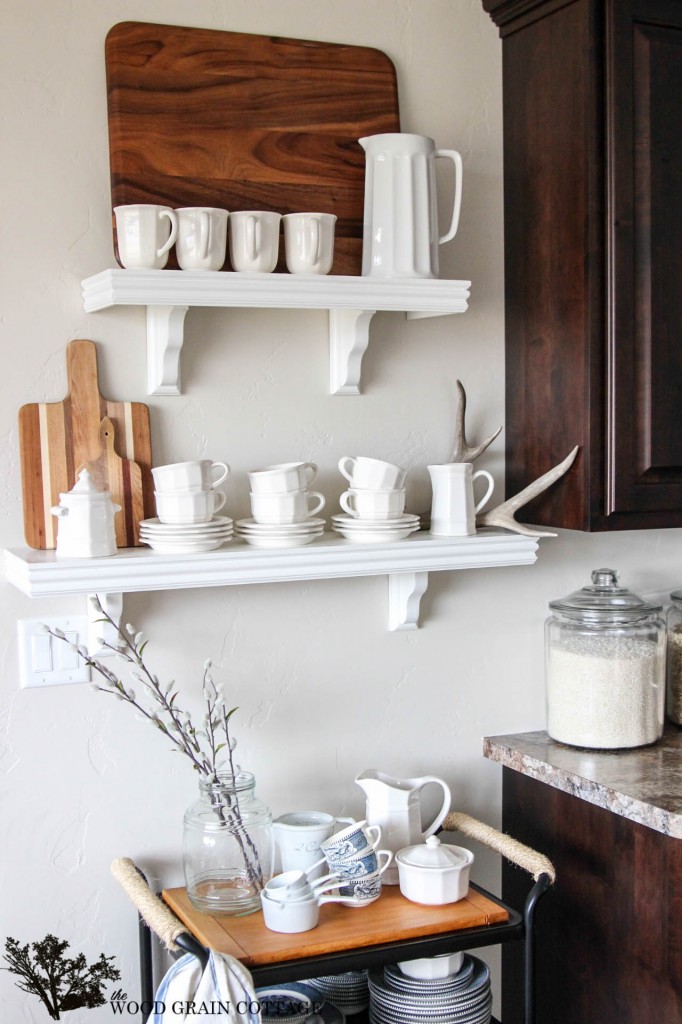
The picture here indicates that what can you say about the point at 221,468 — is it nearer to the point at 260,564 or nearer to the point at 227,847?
the point at 260,564

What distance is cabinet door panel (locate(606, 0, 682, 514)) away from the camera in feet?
5.50

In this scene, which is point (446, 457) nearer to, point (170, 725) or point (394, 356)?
point (394, 356)

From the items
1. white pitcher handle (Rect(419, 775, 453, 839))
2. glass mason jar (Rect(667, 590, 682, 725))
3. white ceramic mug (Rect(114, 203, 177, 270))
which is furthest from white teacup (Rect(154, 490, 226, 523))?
glass mason jar (Rect(667, 590, 682, 725))

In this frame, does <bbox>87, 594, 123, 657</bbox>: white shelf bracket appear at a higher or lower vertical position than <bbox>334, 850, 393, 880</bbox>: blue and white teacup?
higher

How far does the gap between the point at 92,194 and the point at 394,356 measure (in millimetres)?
547

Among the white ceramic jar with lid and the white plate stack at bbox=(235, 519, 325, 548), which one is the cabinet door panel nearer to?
the white plate stack at bbox=(235, 519, 325, 548)

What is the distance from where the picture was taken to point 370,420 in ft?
6.10

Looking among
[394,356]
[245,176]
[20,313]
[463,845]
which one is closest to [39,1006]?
[463,845]

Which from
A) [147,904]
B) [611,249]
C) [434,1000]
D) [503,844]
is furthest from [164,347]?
[434,1000]

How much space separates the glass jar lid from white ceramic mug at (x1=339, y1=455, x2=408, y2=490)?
1.27 ft

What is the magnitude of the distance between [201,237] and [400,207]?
0.32 meters

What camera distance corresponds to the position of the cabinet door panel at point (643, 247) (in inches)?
66.0

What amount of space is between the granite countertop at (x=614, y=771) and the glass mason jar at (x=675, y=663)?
0.11ft

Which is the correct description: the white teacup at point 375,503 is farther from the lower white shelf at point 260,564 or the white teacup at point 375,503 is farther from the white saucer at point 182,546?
the white saucer at point 182,546
